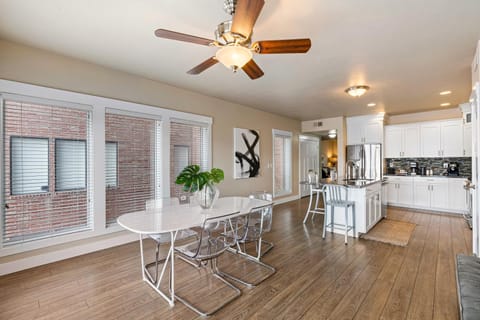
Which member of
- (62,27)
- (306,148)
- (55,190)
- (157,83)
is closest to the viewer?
(62,27)

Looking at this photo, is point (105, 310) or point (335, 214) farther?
point (335, 214)

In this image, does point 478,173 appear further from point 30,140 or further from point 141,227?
point 30,140

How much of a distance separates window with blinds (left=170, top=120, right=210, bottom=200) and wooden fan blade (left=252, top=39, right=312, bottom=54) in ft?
8.66

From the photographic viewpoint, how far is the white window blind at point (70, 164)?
9.73ft

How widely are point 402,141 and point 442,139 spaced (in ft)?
2.69

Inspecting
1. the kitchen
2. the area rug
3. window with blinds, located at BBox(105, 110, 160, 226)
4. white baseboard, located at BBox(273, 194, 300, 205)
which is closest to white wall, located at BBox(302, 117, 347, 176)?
the kitchen

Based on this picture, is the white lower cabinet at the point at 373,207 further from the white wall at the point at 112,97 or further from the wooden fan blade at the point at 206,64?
the wooden fan blade at the point at 206,64

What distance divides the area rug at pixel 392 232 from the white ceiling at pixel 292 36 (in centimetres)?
264

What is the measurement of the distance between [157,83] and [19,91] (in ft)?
5.92

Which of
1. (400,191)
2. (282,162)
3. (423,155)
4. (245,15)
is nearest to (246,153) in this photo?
(282,162)

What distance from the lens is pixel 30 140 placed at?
277cm

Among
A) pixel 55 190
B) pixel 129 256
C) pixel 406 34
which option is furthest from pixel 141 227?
pixel 406 34

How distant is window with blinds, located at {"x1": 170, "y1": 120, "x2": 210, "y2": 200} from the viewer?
417cm

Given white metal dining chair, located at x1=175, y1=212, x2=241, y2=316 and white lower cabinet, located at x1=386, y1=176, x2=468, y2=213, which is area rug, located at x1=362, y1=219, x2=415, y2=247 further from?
white metal dining chair, located at x1=175, y1=212, x2=241, y2=316
